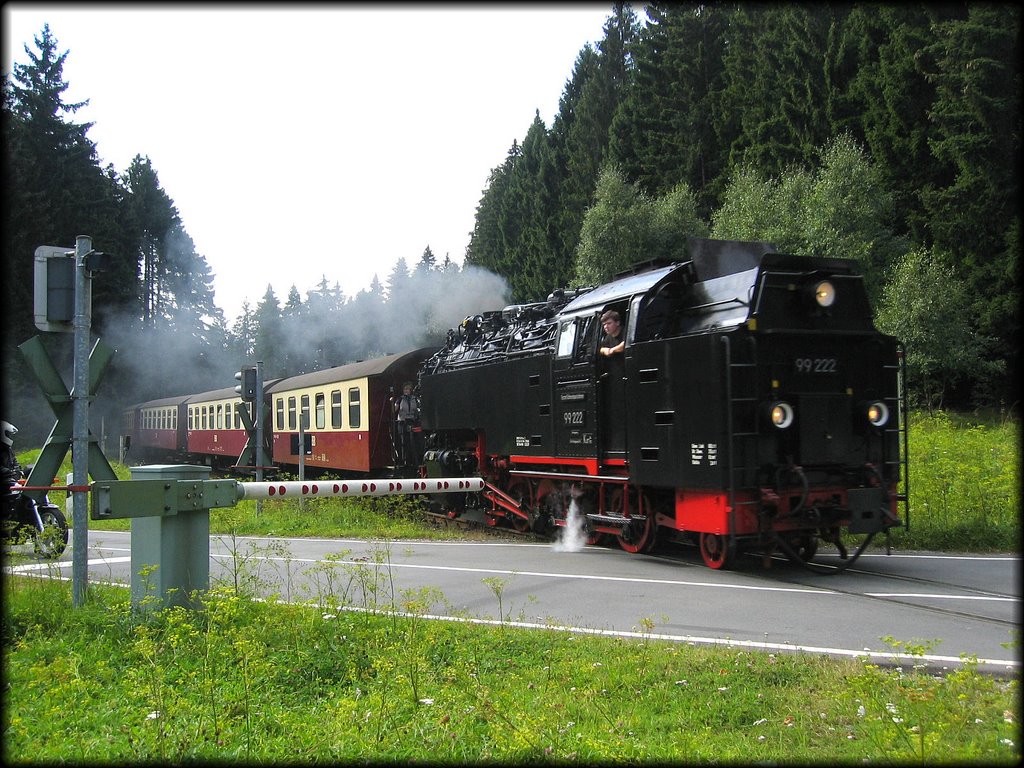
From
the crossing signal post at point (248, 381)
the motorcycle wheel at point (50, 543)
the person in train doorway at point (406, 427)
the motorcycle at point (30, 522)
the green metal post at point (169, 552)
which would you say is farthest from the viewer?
the person in train doorway at point (406, 427)

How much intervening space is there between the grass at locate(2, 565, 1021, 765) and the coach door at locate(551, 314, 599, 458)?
462cm

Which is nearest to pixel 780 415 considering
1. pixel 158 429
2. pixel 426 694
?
pixel 426 694

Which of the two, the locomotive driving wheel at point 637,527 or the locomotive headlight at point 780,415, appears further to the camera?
the locomotive driving wheel at point 637,527

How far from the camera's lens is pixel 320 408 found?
67.6 feet

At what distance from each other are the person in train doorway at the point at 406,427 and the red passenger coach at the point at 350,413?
0.97 ft

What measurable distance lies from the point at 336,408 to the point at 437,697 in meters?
15.3

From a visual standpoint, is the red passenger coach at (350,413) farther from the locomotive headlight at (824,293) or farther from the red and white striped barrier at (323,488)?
the locomotive headlight at (824,293)

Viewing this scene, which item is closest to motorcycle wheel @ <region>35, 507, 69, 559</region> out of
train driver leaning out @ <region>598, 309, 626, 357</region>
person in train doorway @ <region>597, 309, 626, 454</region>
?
person in train doorway @ <region>597, 309, 626, 454</region>

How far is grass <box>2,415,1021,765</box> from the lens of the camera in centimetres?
376

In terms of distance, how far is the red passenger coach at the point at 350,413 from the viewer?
17.3 m

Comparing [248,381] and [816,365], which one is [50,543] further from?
[816,365]

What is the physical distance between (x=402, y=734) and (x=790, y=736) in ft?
6.64

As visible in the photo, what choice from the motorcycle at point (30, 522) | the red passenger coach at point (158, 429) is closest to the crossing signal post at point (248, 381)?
the motorcycle at point (30, 522)

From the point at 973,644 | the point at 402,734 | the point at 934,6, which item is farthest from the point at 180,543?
the point at 934,6
